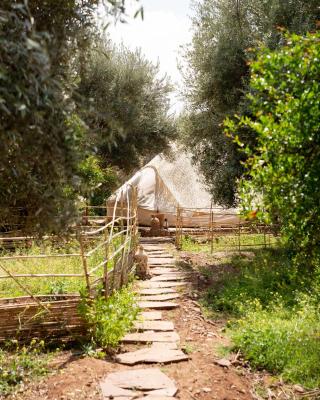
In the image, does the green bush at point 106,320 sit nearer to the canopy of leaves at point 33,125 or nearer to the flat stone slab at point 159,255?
the canopy of leaves at point 33,125

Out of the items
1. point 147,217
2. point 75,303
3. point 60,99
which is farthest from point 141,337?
point 147,217

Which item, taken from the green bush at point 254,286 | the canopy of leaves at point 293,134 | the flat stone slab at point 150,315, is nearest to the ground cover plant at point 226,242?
the green bush at point 254,286

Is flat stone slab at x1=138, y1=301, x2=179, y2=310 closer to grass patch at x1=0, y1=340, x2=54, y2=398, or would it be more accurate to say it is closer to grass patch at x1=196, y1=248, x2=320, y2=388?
grass patch at x1=196, y1=248, x2=320, y2=388

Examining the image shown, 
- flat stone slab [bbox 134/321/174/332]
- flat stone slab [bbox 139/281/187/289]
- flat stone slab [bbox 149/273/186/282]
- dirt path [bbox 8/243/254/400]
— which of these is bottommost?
dirt path [bbox 8/243/254/400]

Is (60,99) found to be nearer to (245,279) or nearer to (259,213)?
(259,213)

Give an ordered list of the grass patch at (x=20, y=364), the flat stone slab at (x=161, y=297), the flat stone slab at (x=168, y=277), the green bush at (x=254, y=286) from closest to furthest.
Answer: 1. the grass patch at (x=20, y=364)
2. the green bush at (x=254, y=286)
3. the flat stone slab at (x=161, y=297)
4. the flat stone slab at (x=168, y=277)

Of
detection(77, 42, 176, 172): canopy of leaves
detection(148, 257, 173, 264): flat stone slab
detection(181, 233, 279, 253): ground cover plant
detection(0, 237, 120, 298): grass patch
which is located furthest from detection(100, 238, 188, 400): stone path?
detection(77, 42, 176, 172): canopy of leaves

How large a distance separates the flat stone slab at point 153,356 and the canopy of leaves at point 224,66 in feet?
19.9

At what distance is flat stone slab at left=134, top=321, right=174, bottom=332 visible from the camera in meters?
6.96

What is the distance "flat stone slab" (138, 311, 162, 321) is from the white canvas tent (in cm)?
797

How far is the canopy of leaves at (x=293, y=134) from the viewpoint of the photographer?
3822mm

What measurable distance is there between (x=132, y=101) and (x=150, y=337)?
495 inches

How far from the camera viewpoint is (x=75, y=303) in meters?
6.45

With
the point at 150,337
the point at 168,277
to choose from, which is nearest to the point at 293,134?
the point at 150,337
